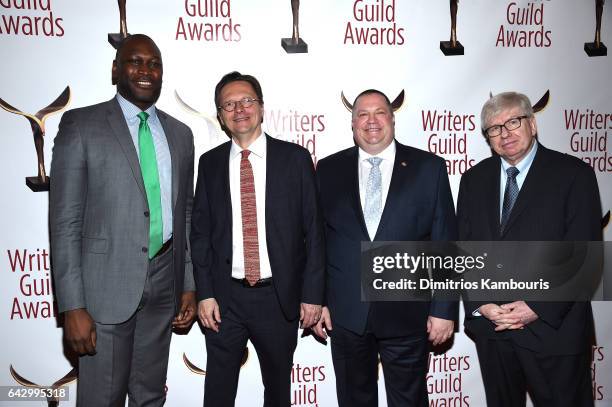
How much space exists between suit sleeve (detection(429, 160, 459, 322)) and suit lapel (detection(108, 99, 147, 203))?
1306 mm

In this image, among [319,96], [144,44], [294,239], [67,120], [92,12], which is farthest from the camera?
[319,96]

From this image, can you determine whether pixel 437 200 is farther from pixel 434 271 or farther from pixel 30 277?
pixel 30 277

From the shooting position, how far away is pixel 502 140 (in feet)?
6.79

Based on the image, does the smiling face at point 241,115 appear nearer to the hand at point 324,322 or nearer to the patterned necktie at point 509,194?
the hand at point 324,322

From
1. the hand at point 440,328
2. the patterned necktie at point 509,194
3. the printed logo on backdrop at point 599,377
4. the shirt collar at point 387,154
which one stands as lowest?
→ the printed logo on backdrop at point 599,377

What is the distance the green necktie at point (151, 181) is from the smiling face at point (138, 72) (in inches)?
3.2

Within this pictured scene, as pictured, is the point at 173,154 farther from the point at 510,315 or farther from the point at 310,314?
the point at 510,315

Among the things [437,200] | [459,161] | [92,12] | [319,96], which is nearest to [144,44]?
[92,12]

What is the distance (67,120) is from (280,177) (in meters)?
0.93

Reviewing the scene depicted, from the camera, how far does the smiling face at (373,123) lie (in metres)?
2.14

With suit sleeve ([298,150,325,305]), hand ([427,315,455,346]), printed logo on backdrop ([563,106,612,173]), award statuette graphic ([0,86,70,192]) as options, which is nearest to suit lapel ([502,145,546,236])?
hand ([427,315,455,346])

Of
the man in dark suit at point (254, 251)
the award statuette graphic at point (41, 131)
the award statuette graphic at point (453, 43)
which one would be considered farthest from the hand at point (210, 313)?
the award statuette graphic at point (453, 43)

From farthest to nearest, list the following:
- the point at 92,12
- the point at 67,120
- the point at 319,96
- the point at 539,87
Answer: the point at 539,87
the point at 319,96
the point at 92,12
the point at 67,120

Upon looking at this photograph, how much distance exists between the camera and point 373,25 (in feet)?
9.01
